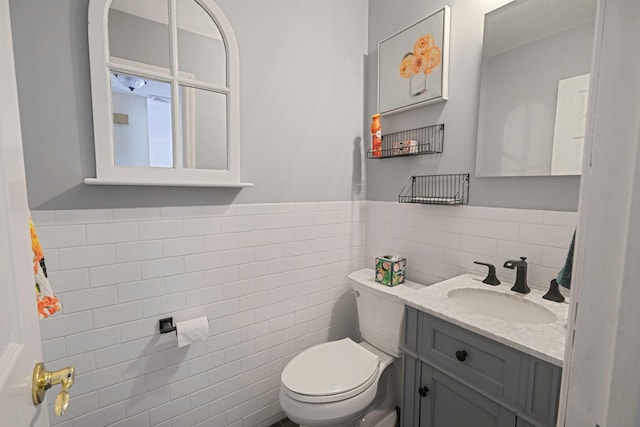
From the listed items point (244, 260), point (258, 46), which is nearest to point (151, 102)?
point (258, 46)

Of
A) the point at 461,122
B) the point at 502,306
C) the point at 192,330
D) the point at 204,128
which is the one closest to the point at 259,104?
the point at 204,128

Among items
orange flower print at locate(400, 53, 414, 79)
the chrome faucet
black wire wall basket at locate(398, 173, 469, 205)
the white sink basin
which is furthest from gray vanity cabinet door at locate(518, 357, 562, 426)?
orange flower print at locate(400, 53, 414, 79)

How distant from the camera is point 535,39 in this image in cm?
117

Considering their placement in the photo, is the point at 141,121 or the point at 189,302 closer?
the point at 141,121

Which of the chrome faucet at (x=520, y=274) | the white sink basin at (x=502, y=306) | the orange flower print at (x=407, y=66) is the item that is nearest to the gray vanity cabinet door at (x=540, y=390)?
the white sink basin at (x=502, y=306)

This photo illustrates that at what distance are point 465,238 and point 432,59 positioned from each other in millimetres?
958

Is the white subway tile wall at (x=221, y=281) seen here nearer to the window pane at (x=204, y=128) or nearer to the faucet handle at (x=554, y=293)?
the faucet handle at (x=554, y=293)

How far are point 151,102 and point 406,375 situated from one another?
1629 millimetres

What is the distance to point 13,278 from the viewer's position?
457mm

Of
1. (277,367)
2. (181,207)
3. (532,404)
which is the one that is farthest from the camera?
(277,367)

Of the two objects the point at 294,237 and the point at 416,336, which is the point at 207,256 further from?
the point at 416,336

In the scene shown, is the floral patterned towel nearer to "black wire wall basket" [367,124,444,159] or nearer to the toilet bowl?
the toilet bowl

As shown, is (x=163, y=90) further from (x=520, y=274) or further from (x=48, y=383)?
(x=520, y=274)

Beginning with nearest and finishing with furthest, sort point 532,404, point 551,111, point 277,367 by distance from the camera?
point 532,404 < point 551,111 < point 277,367
